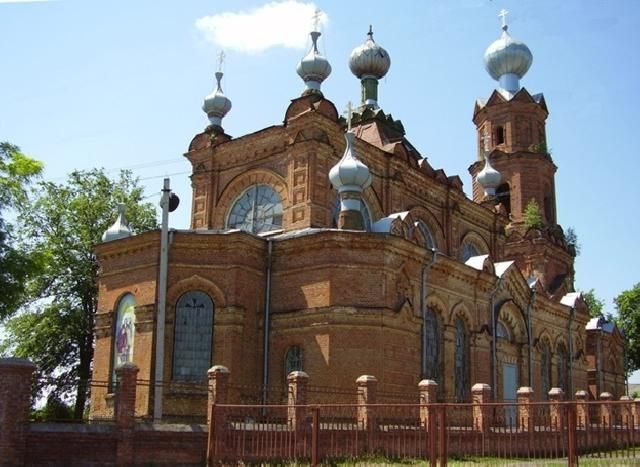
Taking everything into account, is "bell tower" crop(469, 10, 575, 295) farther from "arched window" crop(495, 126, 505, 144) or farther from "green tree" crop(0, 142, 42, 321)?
"green tree" crop(0, 142, 42, 321)

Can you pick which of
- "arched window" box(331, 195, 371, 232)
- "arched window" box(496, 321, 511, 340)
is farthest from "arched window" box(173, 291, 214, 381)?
"arched window" box(496, 321, 511, 340)

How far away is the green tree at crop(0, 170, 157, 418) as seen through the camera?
3077cm

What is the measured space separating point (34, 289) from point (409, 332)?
1639 centimetres

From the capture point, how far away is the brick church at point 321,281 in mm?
20469

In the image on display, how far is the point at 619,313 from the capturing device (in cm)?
4928

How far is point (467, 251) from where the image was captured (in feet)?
101

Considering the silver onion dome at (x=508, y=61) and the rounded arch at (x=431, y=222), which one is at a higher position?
the silver onion dome at (x=508, y=61)

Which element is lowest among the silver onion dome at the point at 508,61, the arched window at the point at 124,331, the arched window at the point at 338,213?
the arched window at the point at 124,331

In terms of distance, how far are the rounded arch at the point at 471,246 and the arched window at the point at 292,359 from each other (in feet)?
35.2

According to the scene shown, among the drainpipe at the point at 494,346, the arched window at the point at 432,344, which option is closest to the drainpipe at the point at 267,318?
the arched window at the point at 432,344

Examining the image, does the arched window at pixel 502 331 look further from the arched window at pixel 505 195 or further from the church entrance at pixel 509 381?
the arched window at pixel 505 195

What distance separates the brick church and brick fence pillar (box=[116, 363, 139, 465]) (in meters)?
2.10

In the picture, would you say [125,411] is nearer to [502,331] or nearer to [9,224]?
[9,224]

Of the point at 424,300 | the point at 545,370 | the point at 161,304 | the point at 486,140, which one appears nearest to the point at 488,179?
the point at 486,140
